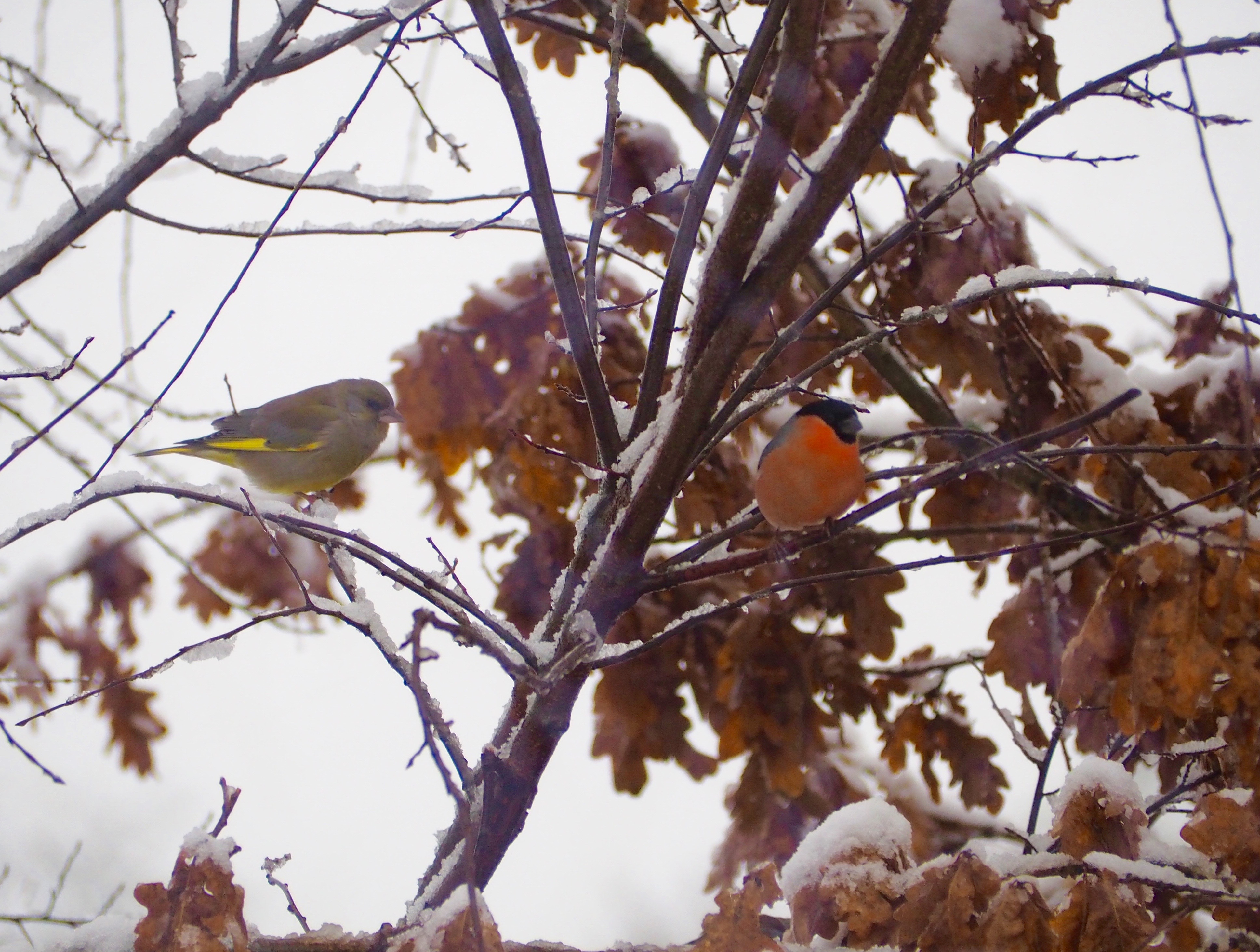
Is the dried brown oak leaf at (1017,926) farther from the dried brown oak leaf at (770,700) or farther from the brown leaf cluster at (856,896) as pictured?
the dried brown oak leaf at (770,700)

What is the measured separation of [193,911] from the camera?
1.68m

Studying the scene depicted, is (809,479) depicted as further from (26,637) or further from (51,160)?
(26,637)

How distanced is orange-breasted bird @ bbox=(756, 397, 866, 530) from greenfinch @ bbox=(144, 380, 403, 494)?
214cm

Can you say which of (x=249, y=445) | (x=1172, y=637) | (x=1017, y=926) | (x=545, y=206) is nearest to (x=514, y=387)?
(x=249, y=445)

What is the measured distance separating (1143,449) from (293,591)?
534 cm

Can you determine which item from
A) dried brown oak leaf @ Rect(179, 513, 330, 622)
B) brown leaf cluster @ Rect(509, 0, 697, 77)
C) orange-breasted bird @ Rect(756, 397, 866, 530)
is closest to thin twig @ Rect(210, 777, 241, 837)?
orange-breasted bird @ Rect(756, 397, 866, 530)

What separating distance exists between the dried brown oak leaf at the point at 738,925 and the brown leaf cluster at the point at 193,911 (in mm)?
845

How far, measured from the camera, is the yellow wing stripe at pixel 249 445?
4.36m

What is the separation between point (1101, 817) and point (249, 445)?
3760 millimetres

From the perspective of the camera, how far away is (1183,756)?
2613 millimetres

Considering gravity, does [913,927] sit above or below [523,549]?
below

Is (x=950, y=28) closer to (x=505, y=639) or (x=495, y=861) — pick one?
(x=505, y=639)

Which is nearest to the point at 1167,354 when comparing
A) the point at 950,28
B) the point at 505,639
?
the point at 950,28

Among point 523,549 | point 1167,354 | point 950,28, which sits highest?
point 950,28
